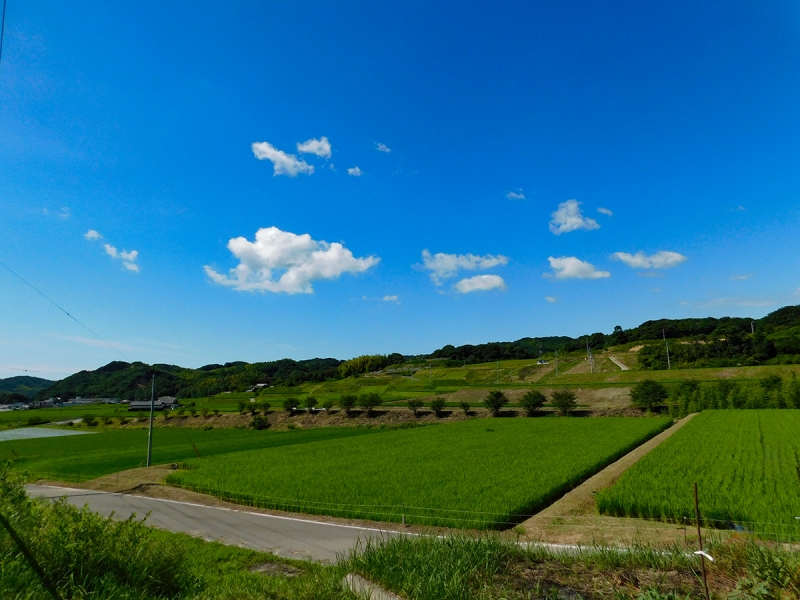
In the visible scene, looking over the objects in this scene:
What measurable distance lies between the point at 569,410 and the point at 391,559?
63371 mm

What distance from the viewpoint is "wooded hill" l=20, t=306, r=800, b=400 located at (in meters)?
91.8

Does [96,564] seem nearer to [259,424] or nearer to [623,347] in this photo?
[259,424]

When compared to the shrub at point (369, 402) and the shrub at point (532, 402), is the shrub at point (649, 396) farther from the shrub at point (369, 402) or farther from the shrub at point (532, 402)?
the shrub at point (369, 402)

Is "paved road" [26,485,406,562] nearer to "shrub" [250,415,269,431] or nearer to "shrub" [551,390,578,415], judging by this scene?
"shrub" [250,415,269,431]

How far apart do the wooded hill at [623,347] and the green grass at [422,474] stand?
3128cm

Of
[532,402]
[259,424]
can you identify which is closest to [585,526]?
[532,402]

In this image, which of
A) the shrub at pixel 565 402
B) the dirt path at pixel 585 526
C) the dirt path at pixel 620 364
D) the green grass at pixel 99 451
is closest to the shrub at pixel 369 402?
the green grass at pixel 99 451

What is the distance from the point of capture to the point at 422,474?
24078mm

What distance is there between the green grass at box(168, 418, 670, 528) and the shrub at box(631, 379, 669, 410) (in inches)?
939

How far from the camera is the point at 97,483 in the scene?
27.5 metres

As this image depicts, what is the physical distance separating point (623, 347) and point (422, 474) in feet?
461

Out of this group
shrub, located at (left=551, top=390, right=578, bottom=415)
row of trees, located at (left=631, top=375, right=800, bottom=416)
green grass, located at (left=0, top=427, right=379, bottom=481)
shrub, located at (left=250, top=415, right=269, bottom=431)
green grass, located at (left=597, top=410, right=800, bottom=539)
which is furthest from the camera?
shrub, located at (left=250, top=415, right=269, bottom=431)

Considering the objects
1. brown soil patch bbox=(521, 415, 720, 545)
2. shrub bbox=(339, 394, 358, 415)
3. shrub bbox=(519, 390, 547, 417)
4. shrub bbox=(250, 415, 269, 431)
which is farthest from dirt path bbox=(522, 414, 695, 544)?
shrub bbox=(250, 415, 269, 431)

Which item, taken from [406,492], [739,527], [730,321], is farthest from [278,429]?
[730,321]
